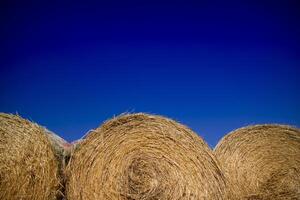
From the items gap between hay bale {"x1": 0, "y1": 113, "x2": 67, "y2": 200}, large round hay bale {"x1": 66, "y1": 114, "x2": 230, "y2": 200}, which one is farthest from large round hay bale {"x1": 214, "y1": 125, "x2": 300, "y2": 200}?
gap between hay bale {"x1": 0, "y1": 113, "x2": 67, "y2": 200}

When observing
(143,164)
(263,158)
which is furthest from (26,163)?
(263,158)

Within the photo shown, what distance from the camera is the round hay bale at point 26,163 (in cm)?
425

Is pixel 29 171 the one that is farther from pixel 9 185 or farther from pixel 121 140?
pixel 121 140

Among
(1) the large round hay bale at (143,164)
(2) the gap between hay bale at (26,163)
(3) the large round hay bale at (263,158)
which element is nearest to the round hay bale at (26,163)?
(2) the gap between hay bale at (26,163)

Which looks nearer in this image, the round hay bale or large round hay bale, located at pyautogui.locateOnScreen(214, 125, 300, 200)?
the round hay bale

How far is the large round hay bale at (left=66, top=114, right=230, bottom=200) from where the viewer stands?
443 centimetres

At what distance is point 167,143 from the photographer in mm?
4695

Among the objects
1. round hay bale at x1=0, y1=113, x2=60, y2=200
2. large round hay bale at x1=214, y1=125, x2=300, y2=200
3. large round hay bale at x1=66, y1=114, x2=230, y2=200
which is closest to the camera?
round hay bale at x1=0, y1=113, x2=60, y2=200

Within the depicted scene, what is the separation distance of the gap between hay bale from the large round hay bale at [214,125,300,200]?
87.8 inches

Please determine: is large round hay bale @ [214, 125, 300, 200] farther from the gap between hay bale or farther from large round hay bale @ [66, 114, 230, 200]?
the gap between hay bale

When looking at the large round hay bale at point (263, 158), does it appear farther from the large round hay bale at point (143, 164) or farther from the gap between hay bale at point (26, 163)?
the gap between hay bale at point (26, 163)

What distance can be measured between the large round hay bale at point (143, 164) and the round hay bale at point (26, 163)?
0.20 meters

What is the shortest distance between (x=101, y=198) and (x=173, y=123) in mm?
1095

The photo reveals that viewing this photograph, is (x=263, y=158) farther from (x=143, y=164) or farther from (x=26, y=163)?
(x=26, y=163)
